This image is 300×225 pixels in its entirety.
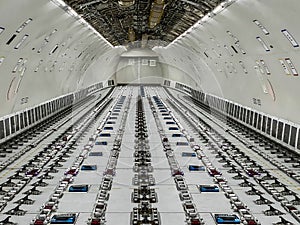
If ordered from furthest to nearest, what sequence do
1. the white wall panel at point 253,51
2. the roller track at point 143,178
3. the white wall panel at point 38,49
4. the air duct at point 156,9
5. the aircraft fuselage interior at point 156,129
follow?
the air duct at point 156,9, the white wall panel at point 38,49, the white wall panel at point 253,51, the aircraft fuselage interior at point 156,129, the roller track at point 143,178

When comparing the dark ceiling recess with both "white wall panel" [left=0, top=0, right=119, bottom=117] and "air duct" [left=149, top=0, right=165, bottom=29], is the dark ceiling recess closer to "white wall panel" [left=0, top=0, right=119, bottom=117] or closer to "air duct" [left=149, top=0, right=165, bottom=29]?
"air duct" [left=149, top=0, right=165, bottom=29]

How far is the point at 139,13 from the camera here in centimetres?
1911

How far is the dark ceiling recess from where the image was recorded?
14.9 meters

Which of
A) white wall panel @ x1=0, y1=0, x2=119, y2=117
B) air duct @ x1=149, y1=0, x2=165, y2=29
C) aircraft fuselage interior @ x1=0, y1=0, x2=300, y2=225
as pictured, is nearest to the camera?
aircraft fuselage interior @ x1=0, y1=0, x2=300, y2=225

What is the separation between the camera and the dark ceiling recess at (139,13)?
14938mm

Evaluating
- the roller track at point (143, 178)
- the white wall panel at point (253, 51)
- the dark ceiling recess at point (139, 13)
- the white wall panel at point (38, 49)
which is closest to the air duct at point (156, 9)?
the dark ceiling recess at point (139, 13)

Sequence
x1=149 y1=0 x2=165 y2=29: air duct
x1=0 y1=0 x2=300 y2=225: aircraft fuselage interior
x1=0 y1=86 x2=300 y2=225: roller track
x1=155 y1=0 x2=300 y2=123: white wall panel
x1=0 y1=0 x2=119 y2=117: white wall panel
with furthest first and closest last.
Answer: x1=149 y1=0 x2=165 y2=29: air duct, x1=0 y1=0 x2=119 y2=117: white wall panel, x1=155 y1=0 x2=300 y2=123: white wall panel, x1=0 y1=0 x2=300 y2=225: aircraft fuselage interior, x1=0 y1=86 x2=300 y2=225: roller track

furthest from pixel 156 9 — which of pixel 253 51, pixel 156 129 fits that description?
pixel 156 129

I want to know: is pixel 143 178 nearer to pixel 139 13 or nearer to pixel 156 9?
pixel 156 9

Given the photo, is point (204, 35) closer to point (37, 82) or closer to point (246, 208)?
point (37, 82)

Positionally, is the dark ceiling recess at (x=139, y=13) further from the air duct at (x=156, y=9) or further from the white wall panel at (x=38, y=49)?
the white wall panel at (x=38, y=49)

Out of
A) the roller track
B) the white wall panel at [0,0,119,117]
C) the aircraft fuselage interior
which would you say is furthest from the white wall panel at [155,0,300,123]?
the white wall panel at [0,0,119,117]

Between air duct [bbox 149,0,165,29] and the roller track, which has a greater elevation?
air duct [bbox 149,0,165,29]

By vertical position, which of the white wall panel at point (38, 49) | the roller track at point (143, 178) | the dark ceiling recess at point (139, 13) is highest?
the dark ceiling recess at point (139, 13)
